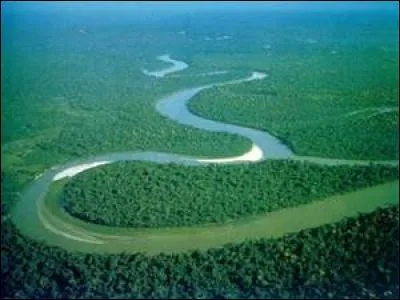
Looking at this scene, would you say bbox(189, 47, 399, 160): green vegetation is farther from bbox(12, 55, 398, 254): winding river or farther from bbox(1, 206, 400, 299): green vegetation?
bbox(1, 206, 400, 299): green vegetation

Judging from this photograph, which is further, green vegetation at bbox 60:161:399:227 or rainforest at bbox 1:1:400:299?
green vegetation at bbox 60:161:399:227

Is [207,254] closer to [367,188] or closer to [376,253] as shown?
[376,253]

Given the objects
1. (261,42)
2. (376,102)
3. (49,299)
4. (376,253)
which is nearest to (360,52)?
(261,42)

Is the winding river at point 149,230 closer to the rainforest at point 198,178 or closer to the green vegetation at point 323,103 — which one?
the rainforest at point 198,178

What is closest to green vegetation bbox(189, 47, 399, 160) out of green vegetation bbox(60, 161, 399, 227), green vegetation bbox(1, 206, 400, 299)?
green vegetation bbox(60, 161, 399, 227)

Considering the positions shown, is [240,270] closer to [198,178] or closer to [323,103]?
[198,178]

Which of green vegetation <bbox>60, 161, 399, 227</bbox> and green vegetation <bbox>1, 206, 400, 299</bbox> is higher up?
green vegetation <bbox>1, 206, 400, 299</bbox>
